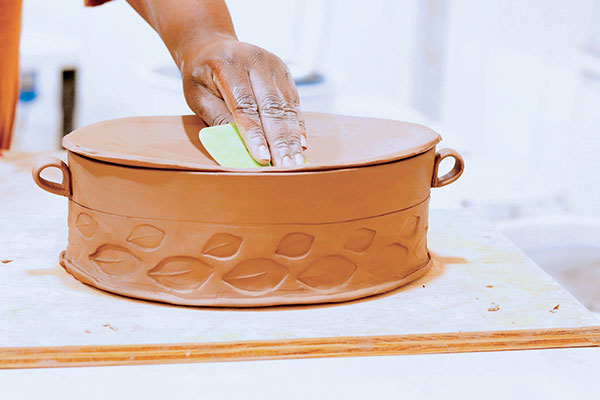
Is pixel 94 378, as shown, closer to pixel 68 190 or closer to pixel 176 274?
pixel 176 274

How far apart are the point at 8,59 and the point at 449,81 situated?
1.86 m

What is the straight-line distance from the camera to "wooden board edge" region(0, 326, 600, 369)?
0.66 metres

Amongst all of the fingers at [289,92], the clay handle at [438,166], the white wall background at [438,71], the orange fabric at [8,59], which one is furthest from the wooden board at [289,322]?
the white wall background at [438,71]

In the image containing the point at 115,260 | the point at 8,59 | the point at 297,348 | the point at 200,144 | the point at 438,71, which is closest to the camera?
the point at 297,348

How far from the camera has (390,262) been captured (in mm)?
803

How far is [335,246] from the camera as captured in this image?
76cm

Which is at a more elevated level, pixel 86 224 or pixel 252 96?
pixel 252 96

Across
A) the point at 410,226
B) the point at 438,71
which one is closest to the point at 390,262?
the point at 410,226

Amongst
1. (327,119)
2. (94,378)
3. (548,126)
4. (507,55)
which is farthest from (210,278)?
(507,55)

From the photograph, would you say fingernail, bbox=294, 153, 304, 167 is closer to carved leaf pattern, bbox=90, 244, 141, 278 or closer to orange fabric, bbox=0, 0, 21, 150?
carved leaf pattern, bbox=90, 244, 141, 278

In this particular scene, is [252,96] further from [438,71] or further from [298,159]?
[438,71]

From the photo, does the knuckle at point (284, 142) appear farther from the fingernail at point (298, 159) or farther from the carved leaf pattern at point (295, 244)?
the carved leaf pattern at point (295, 244)

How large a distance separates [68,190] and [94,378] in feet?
0.84

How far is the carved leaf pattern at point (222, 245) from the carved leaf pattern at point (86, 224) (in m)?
0.13
